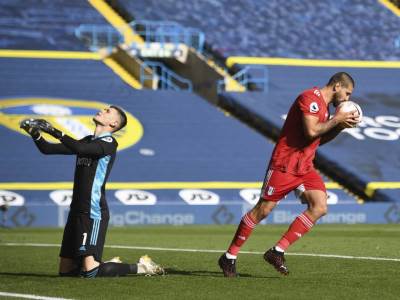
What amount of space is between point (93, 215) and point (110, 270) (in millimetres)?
572

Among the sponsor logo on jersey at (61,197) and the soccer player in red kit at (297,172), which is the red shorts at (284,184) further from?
the sponsor logo on jersey at (61,197)

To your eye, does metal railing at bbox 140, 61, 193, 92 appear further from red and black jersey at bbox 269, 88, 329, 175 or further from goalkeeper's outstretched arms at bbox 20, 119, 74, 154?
goalkeeper's outstretched arms at bbox 20, 119, 74, 154

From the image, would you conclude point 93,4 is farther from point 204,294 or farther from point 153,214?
point 204,294

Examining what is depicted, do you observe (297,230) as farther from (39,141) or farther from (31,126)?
(31,126)

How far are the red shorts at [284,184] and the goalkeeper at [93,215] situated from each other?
136cm

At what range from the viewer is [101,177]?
32.9 feet

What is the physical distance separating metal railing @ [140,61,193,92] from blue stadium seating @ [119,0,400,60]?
1933mm

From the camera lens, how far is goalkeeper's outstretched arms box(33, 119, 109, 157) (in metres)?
9.18

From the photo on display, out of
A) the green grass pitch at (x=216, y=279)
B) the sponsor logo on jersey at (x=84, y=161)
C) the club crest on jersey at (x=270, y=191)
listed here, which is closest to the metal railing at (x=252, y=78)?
the green grass pitch at (x=216, y=279)

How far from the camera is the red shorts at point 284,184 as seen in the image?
10195 millimetres

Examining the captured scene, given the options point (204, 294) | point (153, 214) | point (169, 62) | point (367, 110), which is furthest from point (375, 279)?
point (169, 62)

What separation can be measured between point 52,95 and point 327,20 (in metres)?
14.1

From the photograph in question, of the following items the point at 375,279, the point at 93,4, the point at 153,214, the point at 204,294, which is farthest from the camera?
the point at 93,4

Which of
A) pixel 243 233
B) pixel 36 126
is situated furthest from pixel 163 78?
pixel 36 126
